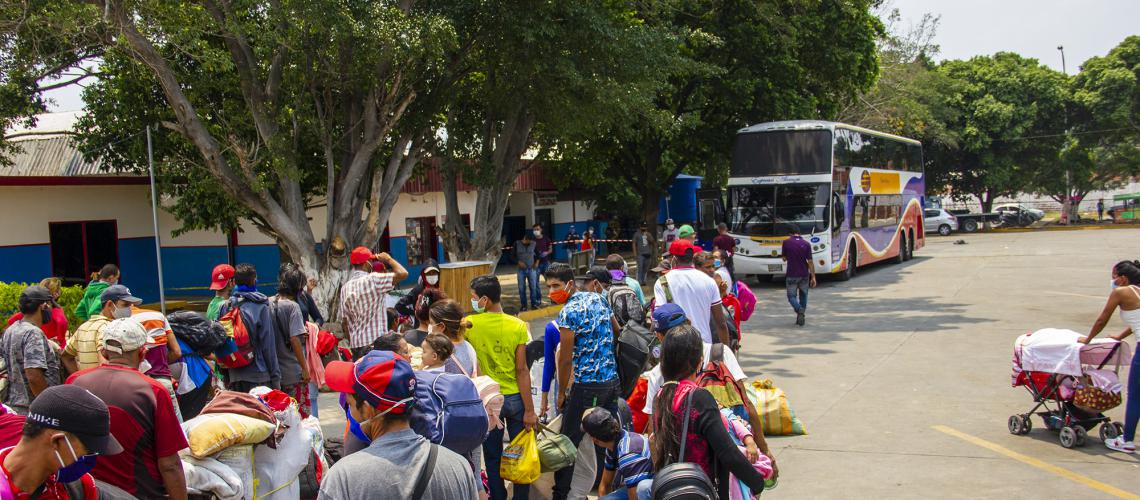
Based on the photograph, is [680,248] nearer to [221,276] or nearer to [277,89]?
[221,276]

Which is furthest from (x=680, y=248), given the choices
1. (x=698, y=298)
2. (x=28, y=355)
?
(x=28, y=355)

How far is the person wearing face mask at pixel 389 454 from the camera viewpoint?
9.61ft

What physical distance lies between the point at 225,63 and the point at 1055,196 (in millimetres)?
48420

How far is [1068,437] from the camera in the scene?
23.6 feet

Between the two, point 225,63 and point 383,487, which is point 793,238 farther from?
point 383,487

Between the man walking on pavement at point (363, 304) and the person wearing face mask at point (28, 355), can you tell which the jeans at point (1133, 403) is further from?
the person wearing face mask at point (28, 355)

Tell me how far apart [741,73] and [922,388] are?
1432 cm

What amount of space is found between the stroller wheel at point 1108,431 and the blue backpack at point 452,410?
5691 millimetres

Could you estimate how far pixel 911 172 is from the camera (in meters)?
29.1

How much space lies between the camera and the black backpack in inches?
138

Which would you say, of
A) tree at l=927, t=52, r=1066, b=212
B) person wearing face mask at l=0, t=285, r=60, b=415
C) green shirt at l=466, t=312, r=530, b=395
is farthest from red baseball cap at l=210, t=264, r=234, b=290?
tree at l=927, t=52, r=1066, b=212

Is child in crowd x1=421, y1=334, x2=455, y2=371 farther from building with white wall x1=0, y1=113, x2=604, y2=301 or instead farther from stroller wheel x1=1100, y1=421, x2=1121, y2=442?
building with white wall x1=0, y1=113, x2=604, y2=301

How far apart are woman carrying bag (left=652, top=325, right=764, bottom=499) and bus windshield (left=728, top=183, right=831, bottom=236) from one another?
17.5 meters

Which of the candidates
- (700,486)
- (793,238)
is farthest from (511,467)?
(793,238)
